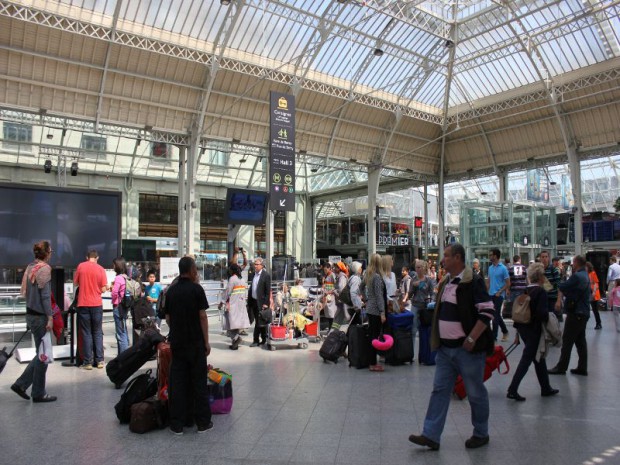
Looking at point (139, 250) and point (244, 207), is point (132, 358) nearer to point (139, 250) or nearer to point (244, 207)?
point (244, 207)

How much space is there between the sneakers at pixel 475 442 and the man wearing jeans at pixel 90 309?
18.0 ft

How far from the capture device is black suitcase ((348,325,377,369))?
766 centimetres

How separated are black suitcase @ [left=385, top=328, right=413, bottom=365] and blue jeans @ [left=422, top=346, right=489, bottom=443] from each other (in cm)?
352

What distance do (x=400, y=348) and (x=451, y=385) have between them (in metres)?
3.60

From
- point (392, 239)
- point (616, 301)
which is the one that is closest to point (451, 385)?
point (616, 301)

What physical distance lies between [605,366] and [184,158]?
67.8 ft

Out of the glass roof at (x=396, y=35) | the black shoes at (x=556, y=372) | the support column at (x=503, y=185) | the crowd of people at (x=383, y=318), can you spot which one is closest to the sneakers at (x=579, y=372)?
the crowd of people at (x=383, y=318)

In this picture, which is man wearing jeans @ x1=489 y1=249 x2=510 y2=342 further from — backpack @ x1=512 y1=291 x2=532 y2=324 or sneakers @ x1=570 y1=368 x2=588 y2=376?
backpack @ x1=512 y1=291 x2=532 y2=324

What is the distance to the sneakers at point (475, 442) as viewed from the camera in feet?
13.9

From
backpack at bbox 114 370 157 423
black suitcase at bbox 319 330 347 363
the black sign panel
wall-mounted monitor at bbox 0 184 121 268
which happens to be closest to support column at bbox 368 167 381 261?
the black sign panel

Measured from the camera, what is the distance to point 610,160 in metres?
35.7

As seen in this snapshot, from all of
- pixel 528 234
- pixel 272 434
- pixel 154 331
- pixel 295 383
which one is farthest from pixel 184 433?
pixel 528 234

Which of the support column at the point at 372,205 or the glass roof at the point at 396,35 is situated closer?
the glass roof at the point at 396,35

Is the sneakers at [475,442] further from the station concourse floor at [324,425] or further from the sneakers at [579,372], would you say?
the sneakers at [579,372]
